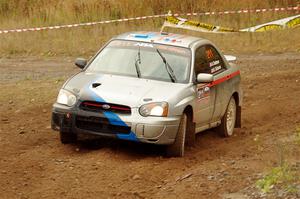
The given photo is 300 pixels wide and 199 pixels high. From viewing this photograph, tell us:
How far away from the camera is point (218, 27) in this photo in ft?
89.9

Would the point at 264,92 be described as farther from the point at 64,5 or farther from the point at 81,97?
the point at 64,5

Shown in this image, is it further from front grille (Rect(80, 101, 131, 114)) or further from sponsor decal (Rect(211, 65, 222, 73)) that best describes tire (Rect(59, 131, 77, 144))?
sponsor decal (Rect(211, 65, 222, 73))

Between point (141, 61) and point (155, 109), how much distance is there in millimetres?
1368

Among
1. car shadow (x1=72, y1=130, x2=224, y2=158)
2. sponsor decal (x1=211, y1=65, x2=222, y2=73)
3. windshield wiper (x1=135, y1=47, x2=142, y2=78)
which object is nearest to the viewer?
car shadow (x1=72, y1=130, x2=224, y2=158)

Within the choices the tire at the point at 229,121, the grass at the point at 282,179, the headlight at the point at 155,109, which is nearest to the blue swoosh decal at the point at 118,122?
the headlight at the point at 155,109

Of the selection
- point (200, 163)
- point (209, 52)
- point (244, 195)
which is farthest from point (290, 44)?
point (244, 195)

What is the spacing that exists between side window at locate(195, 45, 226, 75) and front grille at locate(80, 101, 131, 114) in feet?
5.49

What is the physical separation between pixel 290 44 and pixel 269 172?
17.0 meters

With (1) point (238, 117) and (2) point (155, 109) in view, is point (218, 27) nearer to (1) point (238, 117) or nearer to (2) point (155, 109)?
(1) point (238, 117)

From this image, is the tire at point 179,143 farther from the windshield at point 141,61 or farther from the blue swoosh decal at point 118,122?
the windshield at point 141,61

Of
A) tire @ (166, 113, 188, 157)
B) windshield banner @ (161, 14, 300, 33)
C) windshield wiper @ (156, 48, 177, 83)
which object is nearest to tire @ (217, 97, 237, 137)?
windshield wiper @ (156, 48, 177, 83)

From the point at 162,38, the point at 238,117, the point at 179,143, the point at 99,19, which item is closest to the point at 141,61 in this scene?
the point at 162,38

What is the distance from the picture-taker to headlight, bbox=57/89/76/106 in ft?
36.8

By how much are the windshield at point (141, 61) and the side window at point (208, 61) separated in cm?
22
